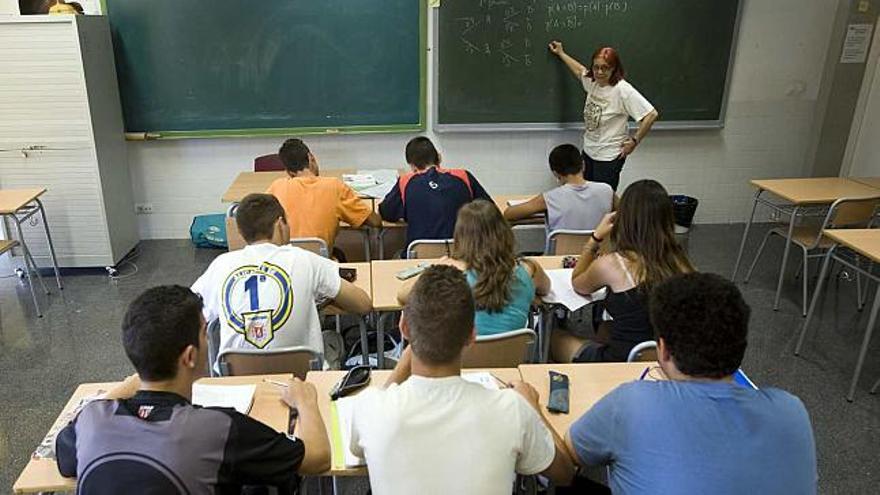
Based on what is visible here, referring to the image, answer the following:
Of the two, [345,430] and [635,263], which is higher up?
[635,263]

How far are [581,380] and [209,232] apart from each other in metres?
4.09

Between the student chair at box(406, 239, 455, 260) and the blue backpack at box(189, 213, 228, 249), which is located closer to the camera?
the student chair at box(406, 239, 455, 260)

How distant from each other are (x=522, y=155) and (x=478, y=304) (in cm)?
348

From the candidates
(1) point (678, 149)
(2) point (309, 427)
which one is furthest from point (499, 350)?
(1) point (678, 149)

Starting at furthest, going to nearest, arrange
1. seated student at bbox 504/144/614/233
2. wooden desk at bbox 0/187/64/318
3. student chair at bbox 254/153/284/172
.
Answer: student chair at bbox 254/153/284/172 → wooden desk at bbox 0/187/64/318 → seated student at bbox 504/144/614/233

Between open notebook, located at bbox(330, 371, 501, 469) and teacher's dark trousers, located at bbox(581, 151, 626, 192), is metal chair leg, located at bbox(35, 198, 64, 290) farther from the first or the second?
teacher's dark trousers, located at bbox(581, 151, 626, 192)

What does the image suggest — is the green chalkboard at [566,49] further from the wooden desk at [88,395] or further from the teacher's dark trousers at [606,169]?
the wooden desk at [88,395]

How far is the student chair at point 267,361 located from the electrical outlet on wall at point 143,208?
3.73m

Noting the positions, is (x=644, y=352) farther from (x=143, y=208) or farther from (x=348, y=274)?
(x=143, y=208)

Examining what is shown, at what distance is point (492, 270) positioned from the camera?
2582mm

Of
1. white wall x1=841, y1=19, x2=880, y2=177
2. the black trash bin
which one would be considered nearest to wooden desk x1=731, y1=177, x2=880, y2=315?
the black trash bin

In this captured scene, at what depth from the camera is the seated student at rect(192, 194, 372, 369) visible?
8.06 feet

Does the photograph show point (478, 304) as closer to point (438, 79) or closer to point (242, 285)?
point (242, 285)

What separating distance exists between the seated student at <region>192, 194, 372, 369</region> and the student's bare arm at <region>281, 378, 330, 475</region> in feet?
1.19
